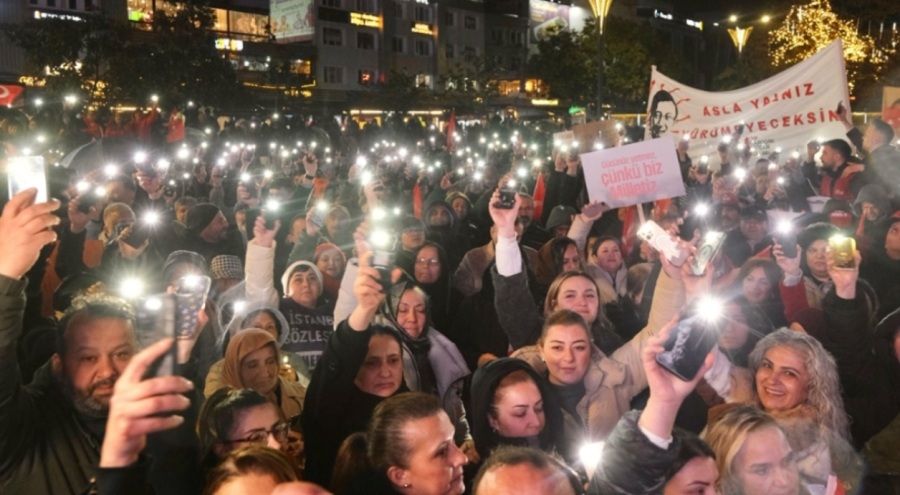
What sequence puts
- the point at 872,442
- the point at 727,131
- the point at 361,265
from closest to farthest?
the point at 361,265, the point at 872,442, the point at 727,131

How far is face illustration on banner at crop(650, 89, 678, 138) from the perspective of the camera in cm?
1518

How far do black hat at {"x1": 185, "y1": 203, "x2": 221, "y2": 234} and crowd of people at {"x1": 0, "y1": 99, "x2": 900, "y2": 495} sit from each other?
0.7 inches

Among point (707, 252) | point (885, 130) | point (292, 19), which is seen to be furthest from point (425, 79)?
point (707, 252)

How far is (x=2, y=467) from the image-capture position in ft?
9.48

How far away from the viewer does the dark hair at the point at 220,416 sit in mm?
3350

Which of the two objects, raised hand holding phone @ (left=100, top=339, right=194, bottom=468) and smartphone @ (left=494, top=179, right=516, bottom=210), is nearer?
raised hand holding phone @ (left=100, top=339, right=194, bottom=468)

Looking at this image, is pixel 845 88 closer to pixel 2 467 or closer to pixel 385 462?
pixel 385 462

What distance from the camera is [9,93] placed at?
10.4 meters

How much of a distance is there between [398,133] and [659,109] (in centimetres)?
1098

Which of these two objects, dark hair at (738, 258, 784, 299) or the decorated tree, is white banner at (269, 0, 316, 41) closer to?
the decorated tree

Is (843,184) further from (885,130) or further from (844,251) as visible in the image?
(844,251)

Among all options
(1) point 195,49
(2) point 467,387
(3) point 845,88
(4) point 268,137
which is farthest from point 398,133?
(2) point 467,387

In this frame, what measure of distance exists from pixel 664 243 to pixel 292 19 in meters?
67.1

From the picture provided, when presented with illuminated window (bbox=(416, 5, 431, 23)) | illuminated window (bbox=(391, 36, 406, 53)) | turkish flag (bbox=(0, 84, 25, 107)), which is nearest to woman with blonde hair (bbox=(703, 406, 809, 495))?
turkish flag (bbox=(0, 84, 25, 107))
